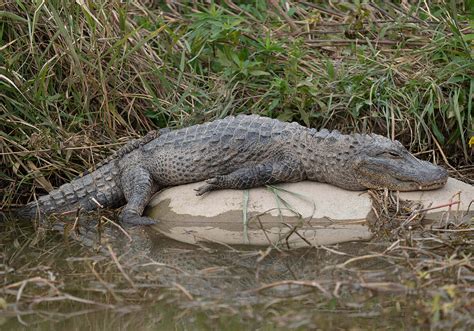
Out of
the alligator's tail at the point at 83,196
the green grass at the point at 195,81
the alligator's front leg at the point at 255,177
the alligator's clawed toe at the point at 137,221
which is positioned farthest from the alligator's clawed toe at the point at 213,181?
the green grass at the point at 195,81

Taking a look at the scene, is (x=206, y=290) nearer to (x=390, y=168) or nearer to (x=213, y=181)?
(x=213, y=181)

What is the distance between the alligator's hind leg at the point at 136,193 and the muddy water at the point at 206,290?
34.0 inches

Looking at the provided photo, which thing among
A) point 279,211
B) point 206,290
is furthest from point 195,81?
point 206,290

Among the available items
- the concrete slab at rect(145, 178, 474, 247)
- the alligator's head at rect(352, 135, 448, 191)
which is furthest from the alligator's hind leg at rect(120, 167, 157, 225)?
the alligator's head at rect(352, 135, 448, 191)

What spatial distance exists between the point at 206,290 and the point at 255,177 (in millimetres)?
1901

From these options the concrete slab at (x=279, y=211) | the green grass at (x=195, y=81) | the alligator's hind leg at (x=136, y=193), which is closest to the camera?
the concrete slab at (x=279, y=211)

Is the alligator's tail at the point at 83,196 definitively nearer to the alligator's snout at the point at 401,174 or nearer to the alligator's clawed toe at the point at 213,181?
the alligator's clawed toe at the point at 213,181

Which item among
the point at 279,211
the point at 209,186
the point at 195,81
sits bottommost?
the point at 279,211

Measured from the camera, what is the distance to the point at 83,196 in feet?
22.4

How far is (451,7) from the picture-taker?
7.34m

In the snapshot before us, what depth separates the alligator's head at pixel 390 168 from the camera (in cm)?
637

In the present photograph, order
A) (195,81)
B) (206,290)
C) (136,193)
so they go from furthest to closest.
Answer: (195,81) → (136,193) → (206,290)

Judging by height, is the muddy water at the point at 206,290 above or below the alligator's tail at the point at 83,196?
above

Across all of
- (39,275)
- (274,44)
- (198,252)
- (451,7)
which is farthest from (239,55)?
(39,275)
